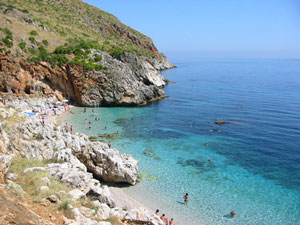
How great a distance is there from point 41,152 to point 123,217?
760 cm

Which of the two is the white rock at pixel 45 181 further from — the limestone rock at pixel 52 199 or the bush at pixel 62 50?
the bush at pixel 62 50

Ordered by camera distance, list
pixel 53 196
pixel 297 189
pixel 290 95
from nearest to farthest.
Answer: pixel 53 196 < pixel 297 189 < pixel 290 95

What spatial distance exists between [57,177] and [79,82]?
3421 centimetres

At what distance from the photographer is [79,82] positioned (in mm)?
44656

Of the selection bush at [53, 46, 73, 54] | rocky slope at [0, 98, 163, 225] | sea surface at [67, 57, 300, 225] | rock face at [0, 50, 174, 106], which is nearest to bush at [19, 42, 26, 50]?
rock face at [0, 50, 174, 106]

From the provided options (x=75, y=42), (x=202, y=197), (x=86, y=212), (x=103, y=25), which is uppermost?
(x=103, y=25)

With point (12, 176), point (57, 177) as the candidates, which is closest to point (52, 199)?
point (12, 176)

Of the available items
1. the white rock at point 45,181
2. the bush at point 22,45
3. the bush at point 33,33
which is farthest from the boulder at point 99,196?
the bush at point 33,33

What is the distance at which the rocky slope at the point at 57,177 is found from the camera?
8.79 m

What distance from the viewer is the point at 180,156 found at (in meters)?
27.3

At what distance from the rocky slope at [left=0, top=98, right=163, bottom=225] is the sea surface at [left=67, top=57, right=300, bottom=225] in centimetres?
426

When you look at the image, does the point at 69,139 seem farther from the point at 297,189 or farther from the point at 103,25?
the point at 103,25

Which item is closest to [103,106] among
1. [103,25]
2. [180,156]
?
[180,156]

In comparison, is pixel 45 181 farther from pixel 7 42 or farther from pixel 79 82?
pixel 7 42
